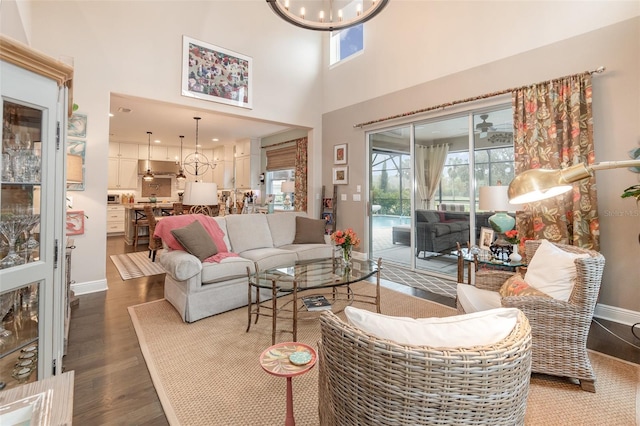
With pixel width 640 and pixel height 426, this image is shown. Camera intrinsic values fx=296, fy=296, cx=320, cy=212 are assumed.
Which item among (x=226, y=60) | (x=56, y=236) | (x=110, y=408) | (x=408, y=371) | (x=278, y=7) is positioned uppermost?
(x=226, y=60)

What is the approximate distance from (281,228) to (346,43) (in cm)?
405

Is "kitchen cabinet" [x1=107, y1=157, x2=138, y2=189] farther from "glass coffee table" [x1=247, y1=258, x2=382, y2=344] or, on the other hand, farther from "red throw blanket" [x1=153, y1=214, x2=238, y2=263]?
"glass coffee table" [x1=247, y1=258, x2=382, y2=344]

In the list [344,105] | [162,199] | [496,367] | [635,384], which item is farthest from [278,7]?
[162,199]

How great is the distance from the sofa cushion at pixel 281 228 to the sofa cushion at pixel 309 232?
0.29 ft

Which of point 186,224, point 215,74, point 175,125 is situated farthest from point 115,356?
point 175,125

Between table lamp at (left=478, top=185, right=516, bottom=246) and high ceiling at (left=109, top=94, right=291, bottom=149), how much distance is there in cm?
401

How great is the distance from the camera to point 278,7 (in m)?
2.92

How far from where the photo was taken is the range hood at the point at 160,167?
9.06 meters

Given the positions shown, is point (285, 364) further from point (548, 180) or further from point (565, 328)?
point (565, 328)

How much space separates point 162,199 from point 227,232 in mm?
7018

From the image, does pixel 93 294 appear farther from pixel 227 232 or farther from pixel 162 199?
pixel 162 199

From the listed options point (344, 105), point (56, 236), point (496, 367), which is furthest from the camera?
point (344, 105)

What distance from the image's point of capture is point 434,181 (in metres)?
4.62

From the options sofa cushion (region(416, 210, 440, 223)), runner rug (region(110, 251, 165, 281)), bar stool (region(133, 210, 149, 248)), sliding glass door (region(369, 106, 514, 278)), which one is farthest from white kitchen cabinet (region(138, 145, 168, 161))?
sofa cushion (region(416, 210, 440, 223))
